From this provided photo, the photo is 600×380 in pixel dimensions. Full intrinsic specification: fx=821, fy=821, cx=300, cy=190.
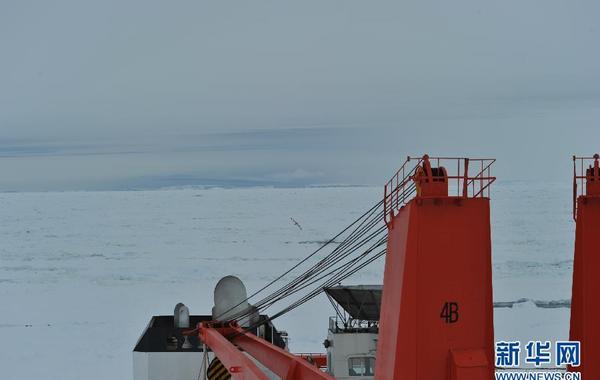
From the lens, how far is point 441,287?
665cm

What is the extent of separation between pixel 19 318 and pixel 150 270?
10579 millimetres

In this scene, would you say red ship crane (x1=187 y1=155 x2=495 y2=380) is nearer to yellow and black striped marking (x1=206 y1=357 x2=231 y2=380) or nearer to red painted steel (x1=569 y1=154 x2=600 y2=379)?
red painted steel (x1=569 y1=154 x2=600 y2=379)

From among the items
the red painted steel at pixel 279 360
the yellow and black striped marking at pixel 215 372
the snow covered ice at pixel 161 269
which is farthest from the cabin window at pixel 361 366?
the snow covered ice at pixel 161 269

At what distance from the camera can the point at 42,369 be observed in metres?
20.5

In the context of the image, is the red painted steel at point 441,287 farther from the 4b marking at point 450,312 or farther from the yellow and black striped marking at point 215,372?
the yellow and black striped marking at point 215,372

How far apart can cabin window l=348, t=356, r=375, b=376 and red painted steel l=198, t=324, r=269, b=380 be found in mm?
2731

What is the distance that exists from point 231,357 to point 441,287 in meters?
4.78

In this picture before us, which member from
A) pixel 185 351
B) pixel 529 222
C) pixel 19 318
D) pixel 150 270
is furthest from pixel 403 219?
pixel 529 222

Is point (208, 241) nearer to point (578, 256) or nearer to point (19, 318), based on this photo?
point (19, 318)

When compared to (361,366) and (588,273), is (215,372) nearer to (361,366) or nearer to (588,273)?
(361,366)

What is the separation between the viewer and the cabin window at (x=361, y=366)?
14.4m

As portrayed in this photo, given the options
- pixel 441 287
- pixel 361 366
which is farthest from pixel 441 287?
pixel 361 366

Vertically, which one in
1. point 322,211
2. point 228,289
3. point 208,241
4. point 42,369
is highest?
point 322,211

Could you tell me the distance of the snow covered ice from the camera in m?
23.5
